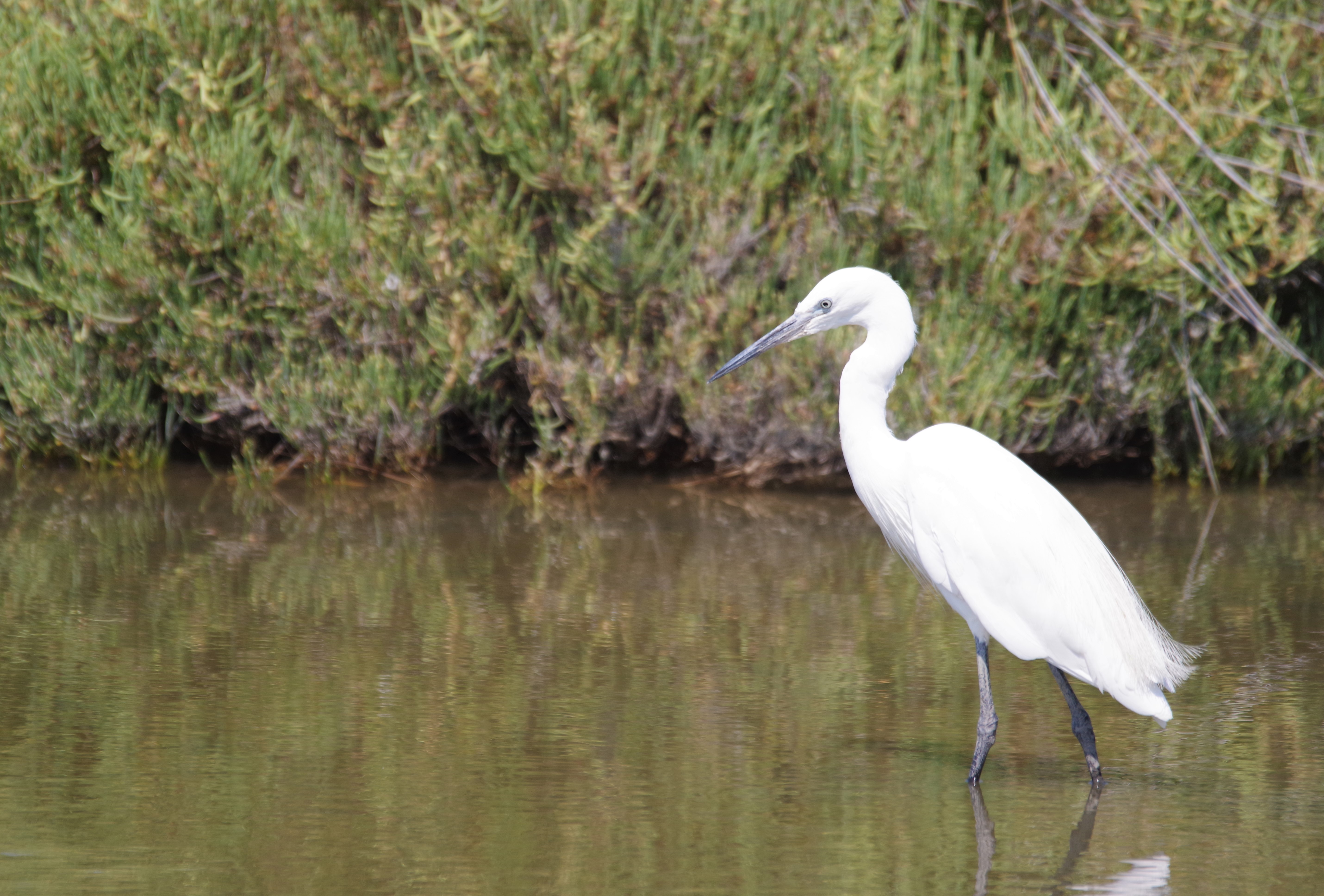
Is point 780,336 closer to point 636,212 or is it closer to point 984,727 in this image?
point 984,727

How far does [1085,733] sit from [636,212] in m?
4.10

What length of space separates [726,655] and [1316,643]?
217cm

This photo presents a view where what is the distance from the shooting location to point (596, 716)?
4777 millimetres

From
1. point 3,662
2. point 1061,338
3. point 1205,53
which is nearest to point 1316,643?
point 1061,338

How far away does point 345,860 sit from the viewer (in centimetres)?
367

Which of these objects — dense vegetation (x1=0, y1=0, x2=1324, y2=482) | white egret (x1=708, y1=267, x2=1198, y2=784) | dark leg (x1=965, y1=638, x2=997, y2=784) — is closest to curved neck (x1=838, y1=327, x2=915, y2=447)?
white egret (x1=708, y1=267, x2=1198, y2=784)

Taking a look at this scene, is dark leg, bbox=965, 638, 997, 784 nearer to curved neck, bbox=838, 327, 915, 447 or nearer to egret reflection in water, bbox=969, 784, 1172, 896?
egret reflection in water, bbox=969, 784, 1172, 896

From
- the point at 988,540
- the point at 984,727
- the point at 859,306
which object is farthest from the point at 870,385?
the point at 984,727

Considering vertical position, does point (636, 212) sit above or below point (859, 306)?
above

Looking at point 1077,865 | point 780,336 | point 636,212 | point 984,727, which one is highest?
point 636,212

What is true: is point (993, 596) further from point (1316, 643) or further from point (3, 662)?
point (3, 662)

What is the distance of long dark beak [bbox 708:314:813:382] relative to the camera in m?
4.80

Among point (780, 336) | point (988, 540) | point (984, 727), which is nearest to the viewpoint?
point (984, 727)

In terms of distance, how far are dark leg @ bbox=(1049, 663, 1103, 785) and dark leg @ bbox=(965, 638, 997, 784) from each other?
215mm
